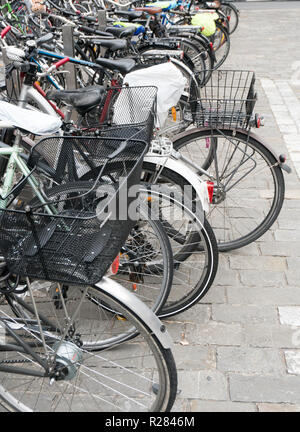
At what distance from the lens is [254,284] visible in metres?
3.53

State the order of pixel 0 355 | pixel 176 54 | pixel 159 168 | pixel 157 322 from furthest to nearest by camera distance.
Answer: pixel 176 54 < pixel 159 168 < pixel 0 355 < pixel 157 322

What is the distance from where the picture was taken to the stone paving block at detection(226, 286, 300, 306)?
3.36 metres

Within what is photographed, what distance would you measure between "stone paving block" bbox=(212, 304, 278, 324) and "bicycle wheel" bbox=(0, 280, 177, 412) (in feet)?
1.79

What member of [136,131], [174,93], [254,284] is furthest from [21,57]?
[254,284]

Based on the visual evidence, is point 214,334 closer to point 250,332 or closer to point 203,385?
point 250,332

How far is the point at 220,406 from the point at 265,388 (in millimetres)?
258

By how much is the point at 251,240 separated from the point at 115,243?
6.52ft

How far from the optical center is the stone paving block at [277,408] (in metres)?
2.60

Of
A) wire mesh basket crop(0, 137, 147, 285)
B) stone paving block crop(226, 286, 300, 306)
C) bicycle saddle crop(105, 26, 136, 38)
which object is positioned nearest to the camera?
wire mesh basket crop(0, 137, 147, 285)

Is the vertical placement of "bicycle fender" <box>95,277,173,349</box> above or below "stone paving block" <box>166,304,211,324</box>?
above

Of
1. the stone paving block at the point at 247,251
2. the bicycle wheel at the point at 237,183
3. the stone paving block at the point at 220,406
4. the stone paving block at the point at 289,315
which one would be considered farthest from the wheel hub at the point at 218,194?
the stone paving block at the point at 220,406

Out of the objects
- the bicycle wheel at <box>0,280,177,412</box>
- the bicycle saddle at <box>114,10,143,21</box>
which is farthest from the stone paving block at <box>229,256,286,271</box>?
the bicycle saddle at <box>114,10,143,21</box>

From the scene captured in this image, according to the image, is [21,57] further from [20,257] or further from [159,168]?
[20,257]

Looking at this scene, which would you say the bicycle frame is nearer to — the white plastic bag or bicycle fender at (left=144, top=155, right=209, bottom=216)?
bicycle fender at (left=144, top=155, right=209, bottom=216)
